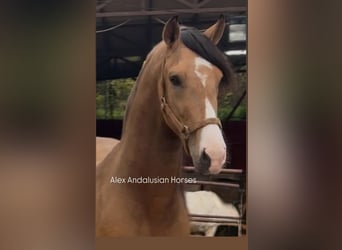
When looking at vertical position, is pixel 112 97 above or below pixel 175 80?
below

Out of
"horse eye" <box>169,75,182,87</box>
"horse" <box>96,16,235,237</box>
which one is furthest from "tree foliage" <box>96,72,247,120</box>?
"horse eye" <box>169,75,182,87</box>

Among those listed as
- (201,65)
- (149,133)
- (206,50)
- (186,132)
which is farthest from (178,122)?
(206,50)

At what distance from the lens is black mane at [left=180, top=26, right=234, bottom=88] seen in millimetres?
3014

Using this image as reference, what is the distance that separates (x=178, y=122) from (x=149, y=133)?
24cm

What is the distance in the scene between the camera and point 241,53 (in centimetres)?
302

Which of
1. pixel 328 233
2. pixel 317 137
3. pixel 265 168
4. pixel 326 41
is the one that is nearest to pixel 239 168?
pixel 265 168

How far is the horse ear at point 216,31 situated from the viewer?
3.01 meters

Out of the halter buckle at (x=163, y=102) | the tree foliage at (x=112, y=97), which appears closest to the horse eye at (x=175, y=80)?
the halter buckle at (x=163, y=102)

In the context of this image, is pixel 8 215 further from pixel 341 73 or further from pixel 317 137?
pixel 341 73

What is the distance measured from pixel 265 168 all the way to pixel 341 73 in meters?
0.83

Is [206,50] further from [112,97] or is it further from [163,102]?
[112,97]

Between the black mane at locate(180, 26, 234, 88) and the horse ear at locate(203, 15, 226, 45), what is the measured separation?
1.1 inches

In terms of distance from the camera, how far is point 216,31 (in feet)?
9.92

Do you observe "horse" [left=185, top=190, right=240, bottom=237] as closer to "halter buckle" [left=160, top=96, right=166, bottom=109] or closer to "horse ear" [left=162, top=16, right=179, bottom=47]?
"halter buckle" [left=160, top=96, right=166, bottom=109]
